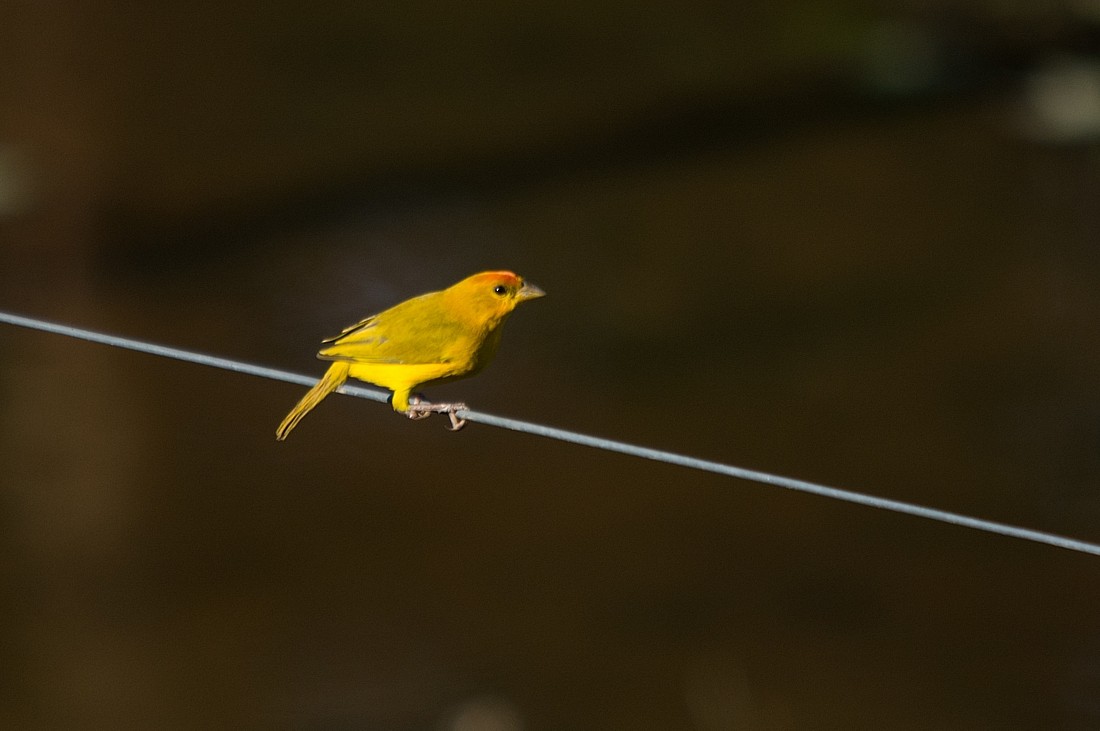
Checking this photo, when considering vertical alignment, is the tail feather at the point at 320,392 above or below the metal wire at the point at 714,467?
above

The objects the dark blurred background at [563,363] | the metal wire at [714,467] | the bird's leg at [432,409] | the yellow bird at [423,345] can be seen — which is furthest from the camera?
the dark blurred background at [563,363]

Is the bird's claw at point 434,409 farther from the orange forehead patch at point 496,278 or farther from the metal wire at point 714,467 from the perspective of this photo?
the metal wire at point 714,467

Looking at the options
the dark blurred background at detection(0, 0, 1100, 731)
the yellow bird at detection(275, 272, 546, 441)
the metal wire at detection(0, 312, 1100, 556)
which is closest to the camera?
the metal wire at detection(0, 312, 1100, 556)

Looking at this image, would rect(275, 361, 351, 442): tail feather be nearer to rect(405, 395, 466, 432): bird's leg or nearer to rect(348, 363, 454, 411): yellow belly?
rect(348, 363, 454, 411): yellow belly

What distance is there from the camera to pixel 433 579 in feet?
27.6

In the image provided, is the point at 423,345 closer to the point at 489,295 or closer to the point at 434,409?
the point at 434,409

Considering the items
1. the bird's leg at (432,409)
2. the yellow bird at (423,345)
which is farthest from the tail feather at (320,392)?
the bird's leg at (432,409)

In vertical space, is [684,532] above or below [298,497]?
below

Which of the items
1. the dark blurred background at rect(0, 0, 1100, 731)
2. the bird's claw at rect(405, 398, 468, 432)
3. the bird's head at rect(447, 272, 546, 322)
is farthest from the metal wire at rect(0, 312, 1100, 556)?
the dark blurred background at rect(0, 0, 1100, 731)

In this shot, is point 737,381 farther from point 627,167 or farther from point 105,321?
point 105,321

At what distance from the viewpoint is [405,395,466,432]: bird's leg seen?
4.72 metres

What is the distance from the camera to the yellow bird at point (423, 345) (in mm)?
4887

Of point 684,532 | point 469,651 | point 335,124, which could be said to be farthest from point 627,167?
point 469,651

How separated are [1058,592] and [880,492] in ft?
3.68
